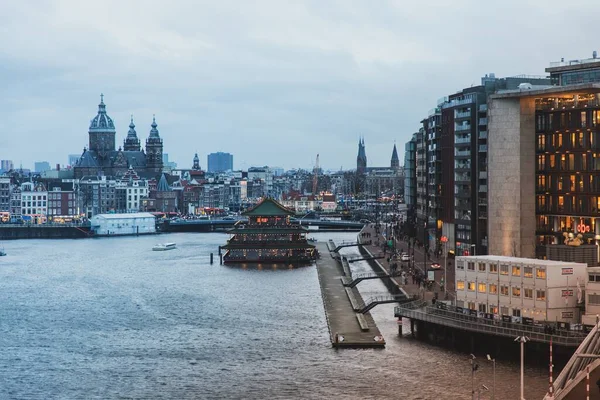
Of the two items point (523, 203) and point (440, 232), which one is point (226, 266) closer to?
point (440, 232)

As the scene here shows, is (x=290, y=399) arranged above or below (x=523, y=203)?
below

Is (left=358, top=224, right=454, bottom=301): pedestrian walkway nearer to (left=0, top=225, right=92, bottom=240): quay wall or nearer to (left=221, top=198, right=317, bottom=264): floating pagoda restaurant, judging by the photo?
(left=221, top=198, right=317, bottom=264): floating pagoda restaurant

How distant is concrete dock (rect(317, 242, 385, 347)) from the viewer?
62.1m

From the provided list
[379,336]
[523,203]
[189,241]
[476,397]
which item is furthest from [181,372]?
[189,241]

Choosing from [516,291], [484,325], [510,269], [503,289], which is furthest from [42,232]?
[484,325]

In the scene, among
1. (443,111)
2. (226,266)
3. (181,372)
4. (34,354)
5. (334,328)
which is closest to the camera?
(181,372)

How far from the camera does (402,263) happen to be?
344 ft

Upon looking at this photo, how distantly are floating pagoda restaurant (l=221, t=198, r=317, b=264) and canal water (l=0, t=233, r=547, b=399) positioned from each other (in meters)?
15.4

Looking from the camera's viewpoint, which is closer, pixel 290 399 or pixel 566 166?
pixel 290 399

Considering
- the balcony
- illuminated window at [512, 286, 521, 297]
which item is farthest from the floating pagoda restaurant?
illuminated window at [512, 286, 521, 297]

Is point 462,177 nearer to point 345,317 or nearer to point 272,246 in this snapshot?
point 272,246

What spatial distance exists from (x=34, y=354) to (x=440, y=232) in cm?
5787

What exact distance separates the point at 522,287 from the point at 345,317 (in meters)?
15.6

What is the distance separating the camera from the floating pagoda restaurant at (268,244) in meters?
124
